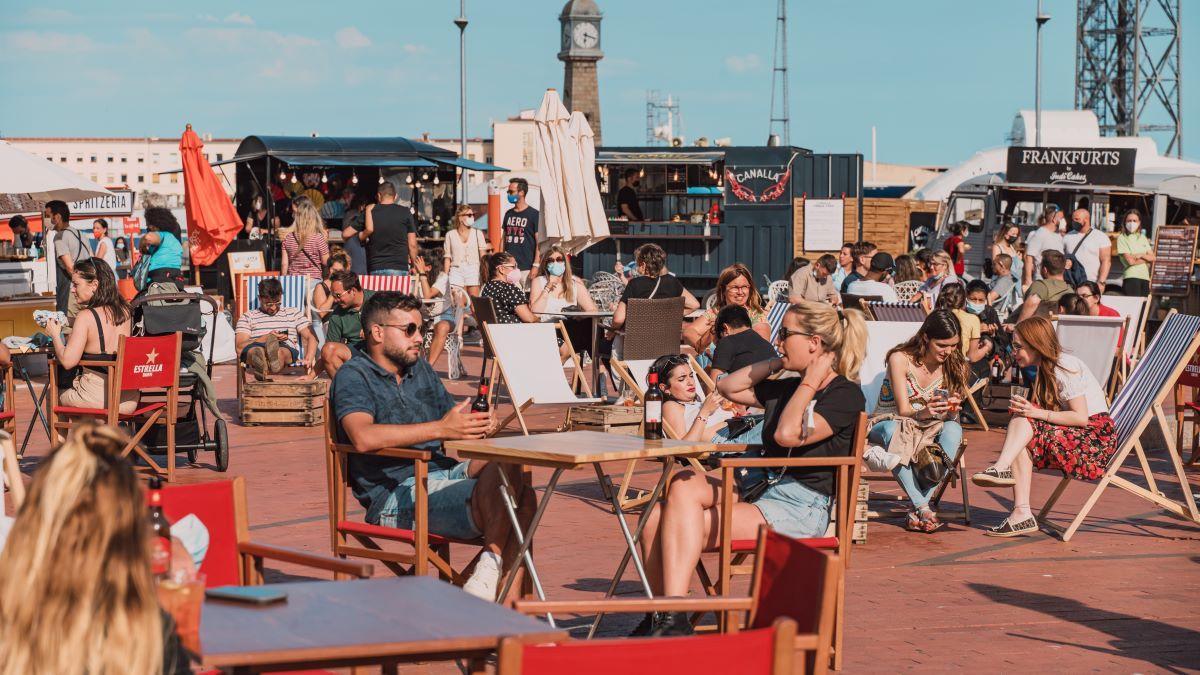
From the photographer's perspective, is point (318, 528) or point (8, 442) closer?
point (8, 442)

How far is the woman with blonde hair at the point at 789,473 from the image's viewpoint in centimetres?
516

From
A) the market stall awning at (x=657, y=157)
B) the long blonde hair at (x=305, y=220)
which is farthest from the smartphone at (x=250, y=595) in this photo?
the market stall awning at (x=657, y=157)

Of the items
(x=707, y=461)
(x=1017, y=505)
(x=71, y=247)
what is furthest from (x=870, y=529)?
(x=71, y=247)

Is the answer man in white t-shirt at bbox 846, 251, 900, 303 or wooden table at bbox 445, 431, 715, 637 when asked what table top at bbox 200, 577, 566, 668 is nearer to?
wooden table at bbox 445, 431, 715, 637

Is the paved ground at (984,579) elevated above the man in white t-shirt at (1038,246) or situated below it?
below

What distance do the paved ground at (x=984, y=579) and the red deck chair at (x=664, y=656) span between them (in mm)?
2565

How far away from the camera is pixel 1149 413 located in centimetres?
784

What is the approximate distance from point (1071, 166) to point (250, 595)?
2320 cm

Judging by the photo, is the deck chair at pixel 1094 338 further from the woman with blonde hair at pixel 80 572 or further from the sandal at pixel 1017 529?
the woman with blonde hair at pixel 80 572

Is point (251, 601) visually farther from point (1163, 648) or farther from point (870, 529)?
point (870, 529)

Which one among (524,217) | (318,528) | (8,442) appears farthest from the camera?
(524,217)

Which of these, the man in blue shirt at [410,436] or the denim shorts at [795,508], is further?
the denim shorts at [795,508]

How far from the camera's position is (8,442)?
4.81m

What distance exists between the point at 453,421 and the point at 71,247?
33.3 ft
